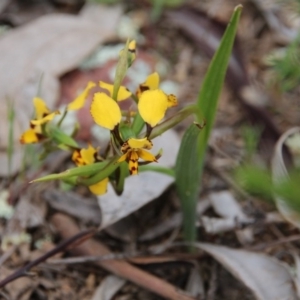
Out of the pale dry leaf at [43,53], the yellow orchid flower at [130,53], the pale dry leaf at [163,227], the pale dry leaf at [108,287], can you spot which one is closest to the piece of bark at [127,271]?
the pale dry leaf at [108,287]

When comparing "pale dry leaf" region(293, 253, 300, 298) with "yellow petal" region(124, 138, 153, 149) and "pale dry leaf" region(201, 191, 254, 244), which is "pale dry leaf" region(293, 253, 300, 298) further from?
"yellow petal" region(124, 138, 153, 149)

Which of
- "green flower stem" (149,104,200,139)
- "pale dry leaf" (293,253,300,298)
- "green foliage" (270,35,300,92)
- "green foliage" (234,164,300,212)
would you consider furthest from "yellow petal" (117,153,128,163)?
"green foliage" (270,35,300,92)

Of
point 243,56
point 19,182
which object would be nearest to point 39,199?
point 19,182

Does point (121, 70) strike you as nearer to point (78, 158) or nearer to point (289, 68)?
point (78, 158)

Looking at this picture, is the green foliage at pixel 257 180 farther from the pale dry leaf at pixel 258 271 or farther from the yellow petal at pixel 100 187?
the pale dry leaf at pixel 258 271

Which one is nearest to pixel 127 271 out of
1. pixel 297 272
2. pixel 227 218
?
pixel 227 218

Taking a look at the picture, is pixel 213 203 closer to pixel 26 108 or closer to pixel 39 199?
pixel 39 199

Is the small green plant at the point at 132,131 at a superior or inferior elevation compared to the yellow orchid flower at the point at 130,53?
inferior
